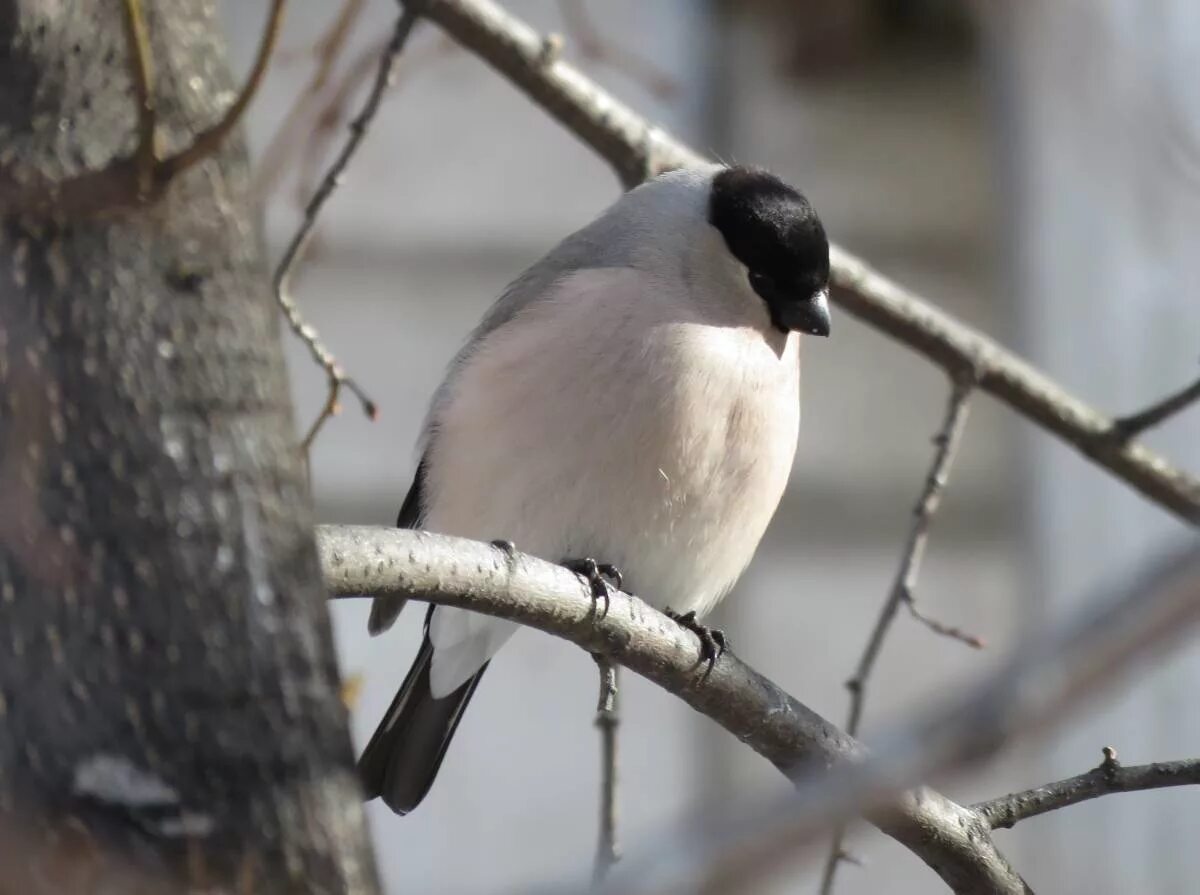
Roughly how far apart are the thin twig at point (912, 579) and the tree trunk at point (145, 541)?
90 centimetres

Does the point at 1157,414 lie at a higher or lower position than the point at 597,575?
higher

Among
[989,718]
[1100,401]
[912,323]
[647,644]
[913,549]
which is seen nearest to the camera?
[989,718]

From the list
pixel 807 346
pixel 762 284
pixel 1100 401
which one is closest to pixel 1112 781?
pixel 762 284

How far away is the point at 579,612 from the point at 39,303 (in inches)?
26.1

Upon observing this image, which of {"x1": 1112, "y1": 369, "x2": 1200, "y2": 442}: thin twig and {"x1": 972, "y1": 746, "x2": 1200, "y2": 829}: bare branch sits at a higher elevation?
{"x1": 1112, "y1": 369, "x2": 1200, "y2": 442}: thin twig

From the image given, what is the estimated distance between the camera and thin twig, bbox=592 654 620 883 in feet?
5.48

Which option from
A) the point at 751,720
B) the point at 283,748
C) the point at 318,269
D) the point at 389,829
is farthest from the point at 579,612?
the point at 318,269

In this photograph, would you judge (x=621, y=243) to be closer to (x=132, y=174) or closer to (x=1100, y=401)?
(x=132, y=174)

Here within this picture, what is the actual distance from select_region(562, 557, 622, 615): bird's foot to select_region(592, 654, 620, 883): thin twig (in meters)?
0.09

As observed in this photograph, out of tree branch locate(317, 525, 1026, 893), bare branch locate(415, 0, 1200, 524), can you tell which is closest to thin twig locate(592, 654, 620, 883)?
tree branch locate(317, 525, 1026, 893)

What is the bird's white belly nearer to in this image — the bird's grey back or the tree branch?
the bird's grey back

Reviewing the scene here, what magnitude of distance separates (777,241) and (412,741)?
0.81 meters

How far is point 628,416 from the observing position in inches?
73.9


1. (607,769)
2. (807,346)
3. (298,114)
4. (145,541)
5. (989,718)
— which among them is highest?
(807,346)
